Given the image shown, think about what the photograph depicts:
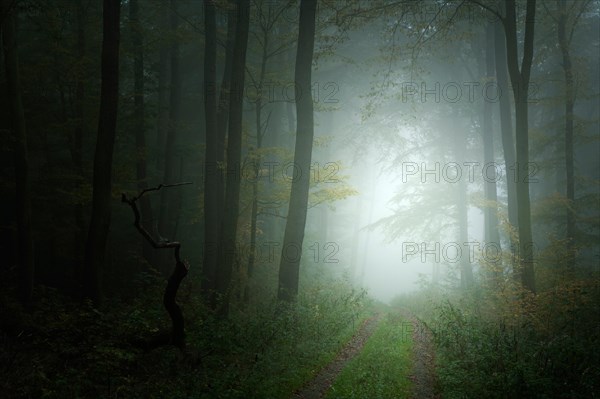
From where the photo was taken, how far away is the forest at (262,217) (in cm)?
725

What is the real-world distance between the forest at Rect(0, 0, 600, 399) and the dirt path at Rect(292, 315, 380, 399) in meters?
0.06

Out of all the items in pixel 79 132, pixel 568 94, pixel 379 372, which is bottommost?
pixel 379 372

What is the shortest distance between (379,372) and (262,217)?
1712 cm

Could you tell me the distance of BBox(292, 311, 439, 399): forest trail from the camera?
7.62 meters

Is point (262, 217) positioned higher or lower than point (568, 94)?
lower

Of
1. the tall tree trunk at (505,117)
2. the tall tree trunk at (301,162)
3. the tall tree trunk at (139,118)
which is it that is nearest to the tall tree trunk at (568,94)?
the tall tree trunk at (505,117)

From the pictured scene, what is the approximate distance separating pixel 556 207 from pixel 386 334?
29.3 ft

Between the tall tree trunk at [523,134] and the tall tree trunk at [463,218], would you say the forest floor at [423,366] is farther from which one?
the tall tree trunk at [463,218]

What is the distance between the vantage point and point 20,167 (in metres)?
11.8

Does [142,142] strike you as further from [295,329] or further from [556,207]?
[556,207]

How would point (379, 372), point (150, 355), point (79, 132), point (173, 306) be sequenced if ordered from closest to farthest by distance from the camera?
point (173, 306) → point (150, 355) → point (379, 372) → point (79, 132)

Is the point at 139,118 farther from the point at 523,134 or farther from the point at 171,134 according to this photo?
the point at 523,134

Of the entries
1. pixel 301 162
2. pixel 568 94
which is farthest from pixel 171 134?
pixel 568 94

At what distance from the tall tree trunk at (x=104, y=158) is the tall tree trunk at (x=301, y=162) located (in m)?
4.95
